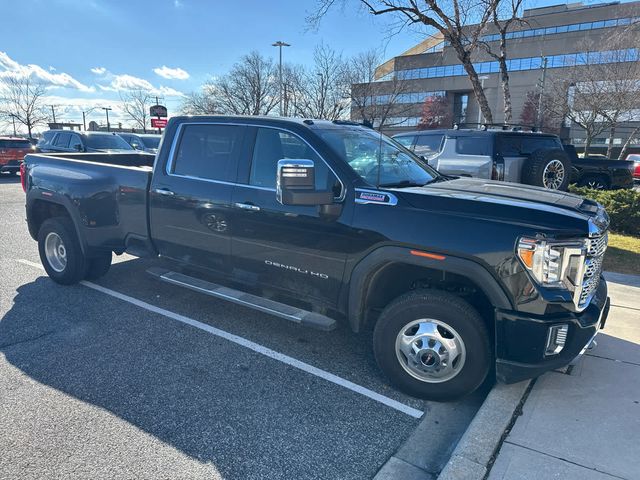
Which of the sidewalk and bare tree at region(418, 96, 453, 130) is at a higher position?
bare tree at region(418, 96, 453, 130)

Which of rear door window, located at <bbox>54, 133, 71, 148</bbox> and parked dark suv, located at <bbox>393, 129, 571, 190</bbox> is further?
rear door window, located at <bbox>54, 133, 71, 148</bbox>

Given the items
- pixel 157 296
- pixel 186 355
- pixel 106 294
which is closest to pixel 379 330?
pixel 186 355

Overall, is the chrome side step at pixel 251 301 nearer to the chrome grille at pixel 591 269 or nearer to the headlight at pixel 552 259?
the headlight at pixel 552 259

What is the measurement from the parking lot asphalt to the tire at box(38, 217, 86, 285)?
1.57ft

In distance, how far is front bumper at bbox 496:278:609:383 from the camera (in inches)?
113

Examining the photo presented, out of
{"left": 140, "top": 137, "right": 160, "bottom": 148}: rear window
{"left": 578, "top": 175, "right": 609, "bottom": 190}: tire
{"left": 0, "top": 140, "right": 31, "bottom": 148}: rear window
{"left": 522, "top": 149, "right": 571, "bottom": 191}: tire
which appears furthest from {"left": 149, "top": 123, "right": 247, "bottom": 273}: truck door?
{"left": 0, "top": 140, "right": 31, "bottom": 148}: rear window

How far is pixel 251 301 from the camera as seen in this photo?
4.02 m

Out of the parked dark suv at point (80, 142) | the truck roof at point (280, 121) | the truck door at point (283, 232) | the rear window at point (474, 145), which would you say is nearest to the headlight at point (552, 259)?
the truck door at point (283, 232)

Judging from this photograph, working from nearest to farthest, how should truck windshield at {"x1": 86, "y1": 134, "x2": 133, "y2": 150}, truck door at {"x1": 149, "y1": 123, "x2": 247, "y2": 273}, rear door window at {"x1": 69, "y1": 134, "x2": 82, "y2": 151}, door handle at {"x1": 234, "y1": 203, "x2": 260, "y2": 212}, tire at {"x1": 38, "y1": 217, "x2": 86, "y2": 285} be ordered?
door handle at {"x1": 234, "y1": 203, "x2": 260, "y2": 212}, truck door at {"x1": 149, "y1": 123, "x2": 247, "y2": 273}, tire at {"x1": 38, "y1": 217, "x2": 86, "y2": 285}, rear door window at {"x1": 69, "y1": 134, "x2": 82, "y2": 151}, truck windshield at {"x1": 86, "y1": 134, "x2": 133, "y2": 150}

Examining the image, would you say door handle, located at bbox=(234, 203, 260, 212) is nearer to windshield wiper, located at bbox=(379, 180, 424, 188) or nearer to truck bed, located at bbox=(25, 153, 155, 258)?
windshield wiper, located at bbox=(379, 180, 424, 188)

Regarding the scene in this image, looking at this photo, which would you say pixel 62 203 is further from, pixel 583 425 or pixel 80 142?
pixel 80 142

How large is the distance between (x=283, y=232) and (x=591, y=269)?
7.30 feet

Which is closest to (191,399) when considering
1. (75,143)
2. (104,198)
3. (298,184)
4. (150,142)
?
(298,184)

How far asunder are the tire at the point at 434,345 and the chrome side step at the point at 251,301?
473 millimetres
